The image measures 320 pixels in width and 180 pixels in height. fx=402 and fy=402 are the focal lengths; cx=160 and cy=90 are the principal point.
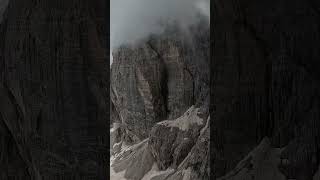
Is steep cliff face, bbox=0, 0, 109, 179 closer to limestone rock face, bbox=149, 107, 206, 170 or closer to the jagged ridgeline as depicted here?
the jagged ridgeline

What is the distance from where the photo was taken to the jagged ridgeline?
1473 centimetres

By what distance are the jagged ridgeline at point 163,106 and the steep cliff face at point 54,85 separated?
8.71 metres

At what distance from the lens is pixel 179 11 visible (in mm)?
18188

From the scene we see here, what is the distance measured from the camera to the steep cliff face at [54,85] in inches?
203
